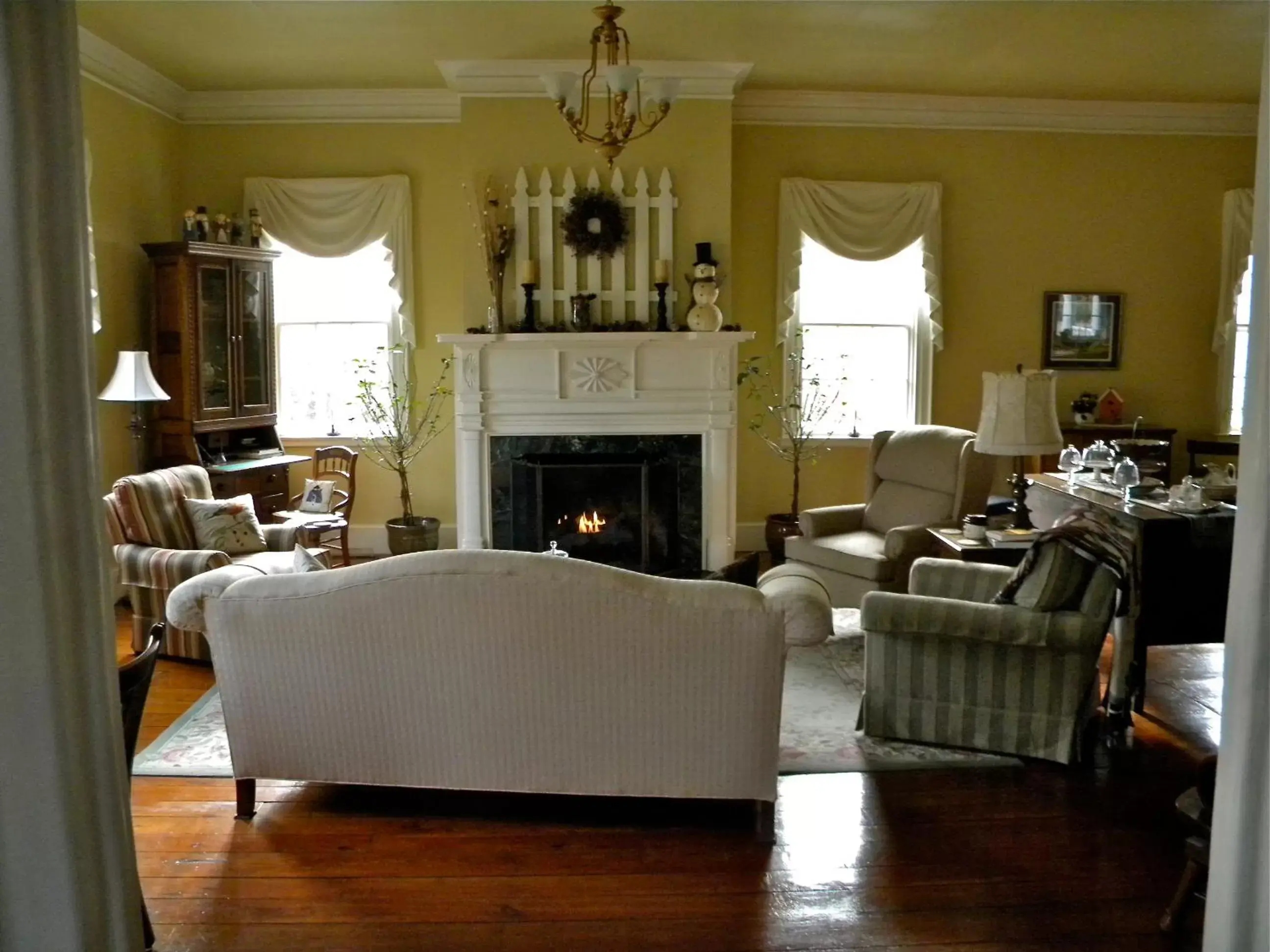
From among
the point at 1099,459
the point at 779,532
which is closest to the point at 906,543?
the point at 1099,459

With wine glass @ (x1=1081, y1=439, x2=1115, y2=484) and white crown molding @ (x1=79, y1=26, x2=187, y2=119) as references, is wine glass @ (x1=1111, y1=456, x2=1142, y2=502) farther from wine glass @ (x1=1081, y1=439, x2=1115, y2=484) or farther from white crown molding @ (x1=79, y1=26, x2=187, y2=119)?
white crown molding @ (x1=79, y1=26, x2=187, y2=119)

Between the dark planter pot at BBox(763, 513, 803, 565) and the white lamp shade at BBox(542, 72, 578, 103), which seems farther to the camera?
the dark planter pot at BBox(763, 513, 803, 565)

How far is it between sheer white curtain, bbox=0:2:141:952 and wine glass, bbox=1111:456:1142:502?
371 cm

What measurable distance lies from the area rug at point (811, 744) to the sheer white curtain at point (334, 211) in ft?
11.0

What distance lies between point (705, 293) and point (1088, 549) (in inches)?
121

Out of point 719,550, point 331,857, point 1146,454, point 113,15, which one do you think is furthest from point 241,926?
point 1146,454

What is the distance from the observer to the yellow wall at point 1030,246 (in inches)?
264

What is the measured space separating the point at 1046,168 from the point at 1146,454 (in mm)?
2143

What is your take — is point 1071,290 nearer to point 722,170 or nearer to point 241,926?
point 722,170

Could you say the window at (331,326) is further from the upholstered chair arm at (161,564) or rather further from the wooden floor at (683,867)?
the wooden floor at (683,867)

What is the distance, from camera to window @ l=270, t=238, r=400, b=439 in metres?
6.85

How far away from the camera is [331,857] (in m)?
2.90

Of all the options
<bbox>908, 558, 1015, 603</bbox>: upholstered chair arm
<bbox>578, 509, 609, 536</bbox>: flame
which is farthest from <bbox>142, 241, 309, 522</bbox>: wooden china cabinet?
<bbox>908, 558, 1015, 603</bbox>: upholstered chair arm

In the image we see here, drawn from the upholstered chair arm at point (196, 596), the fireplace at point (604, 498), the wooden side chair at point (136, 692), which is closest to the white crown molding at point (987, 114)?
the fireplace at point (604, 498)
